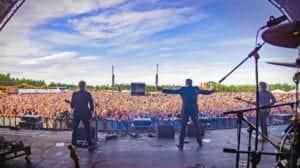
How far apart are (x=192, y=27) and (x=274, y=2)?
208 cm

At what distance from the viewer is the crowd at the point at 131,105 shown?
959 centimetres

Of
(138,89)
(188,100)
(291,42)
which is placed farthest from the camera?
(138,89)

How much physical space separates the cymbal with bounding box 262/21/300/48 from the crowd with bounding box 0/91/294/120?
5.64m

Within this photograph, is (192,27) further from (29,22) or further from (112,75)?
(29,22)

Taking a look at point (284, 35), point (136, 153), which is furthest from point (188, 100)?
point (284, 35)

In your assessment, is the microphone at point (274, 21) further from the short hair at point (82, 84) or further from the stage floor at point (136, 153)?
the short hair at point (82, 84)

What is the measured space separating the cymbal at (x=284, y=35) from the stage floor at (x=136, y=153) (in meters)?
2.38

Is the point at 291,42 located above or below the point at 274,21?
below

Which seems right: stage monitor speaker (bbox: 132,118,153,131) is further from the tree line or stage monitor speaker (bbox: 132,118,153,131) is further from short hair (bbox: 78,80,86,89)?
short hair (bbox: 78,80,86,89)

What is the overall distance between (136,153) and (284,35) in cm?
364

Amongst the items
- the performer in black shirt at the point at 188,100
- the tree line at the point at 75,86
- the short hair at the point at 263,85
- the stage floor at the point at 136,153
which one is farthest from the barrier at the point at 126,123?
the performer in black shirt at the point at 188,100

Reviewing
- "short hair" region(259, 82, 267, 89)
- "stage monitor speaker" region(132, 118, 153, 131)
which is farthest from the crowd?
"short hair" region(259, 82, 267, 89)

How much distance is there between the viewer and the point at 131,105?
10.7m

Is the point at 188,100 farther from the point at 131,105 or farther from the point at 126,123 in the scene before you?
the point at 131,105
